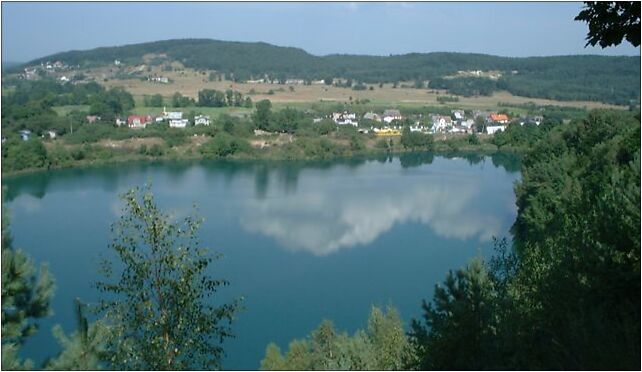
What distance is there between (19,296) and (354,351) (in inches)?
62.4

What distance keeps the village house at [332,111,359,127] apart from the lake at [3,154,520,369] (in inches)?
182

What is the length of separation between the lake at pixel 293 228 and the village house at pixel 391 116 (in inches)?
222

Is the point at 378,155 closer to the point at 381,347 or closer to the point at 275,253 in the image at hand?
the point at 275,253

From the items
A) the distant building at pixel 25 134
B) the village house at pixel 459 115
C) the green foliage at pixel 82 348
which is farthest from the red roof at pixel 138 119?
the green foliage at pixel 82 348

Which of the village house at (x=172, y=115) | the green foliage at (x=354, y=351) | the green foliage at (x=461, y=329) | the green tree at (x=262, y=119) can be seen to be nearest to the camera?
the green foliage at (x=461, y=329)

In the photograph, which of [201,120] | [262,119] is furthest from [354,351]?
[201,120]

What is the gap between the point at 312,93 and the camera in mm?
25688

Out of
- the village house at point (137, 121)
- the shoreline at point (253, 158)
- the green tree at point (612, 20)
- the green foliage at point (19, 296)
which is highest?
the green tree at point (612, 20)

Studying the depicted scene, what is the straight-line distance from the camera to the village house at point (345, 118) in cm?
1836

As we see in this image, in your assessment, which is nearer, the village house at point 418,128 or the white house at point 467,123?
the village house at point 418,128

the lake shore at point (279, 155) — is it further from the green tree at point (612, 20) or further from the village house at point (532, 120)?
the green tree at point (612, 20)

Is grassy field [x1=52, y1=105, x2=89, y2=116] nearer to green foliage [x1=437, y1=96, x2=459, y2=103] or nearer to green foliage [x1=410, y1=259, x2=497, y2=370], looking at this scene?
green foliage [x1=437, y1=96, x2=459, y2=103]

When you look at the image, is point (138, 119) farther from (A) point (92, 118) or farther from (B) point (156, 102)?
(B) point (156, 102)

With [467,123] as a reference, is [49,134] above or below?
above
